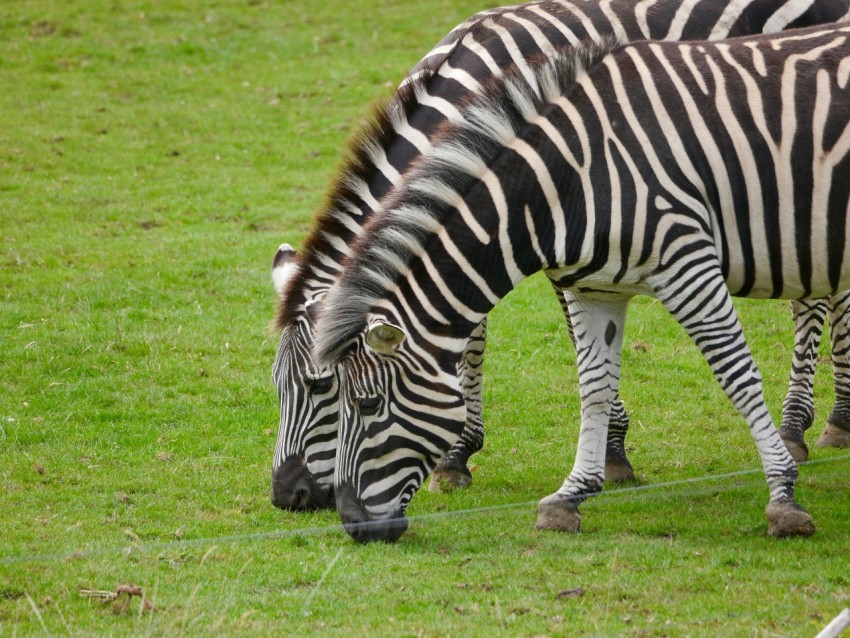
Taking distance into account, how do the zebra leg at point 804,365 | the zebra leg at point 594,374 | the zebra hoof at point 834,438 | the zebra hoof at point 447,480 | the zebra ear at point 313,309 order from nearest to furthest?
1. the zebra ear at point 313,309
2. the zebra leg at point 594,374
3. the zebra hoof at point 447,480
4. the zebra leg at point 804,365
5. the zebra hoof at point 834,438

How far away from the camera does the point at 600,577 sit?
6.61m

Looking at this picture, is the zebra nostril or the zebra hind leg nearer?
the zebra nostril

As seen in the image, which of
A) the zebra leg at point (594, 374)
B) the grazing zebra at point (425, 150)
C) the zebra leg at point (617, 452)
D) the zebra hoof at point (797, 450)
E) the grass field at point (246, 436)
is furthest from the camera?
the zebra hoof at point (797, 450)

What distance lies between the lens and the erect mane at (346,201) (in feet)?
25.1

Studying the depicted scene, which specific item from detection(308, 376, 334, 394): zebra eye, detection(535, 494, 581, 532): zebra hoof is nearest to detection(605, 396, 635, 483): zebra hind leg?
detection(535, 494, 581, 532): zebra hoof

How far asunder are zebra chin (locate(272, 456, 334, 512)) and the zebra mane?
1.09 metres

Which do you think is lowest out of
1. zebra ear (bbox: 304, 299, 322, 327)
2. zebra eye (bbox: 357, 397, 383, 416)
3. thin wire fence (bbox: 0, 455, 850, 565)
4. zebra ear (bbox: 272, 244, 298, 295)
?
thin wire fence (bbox: 0, 455, 850, 565)

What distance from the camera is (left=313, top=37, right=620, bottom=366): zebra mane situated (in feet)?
22.6

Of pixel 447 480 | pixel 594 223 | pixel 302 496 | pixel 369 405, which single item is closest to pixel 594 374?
pixel 594 223

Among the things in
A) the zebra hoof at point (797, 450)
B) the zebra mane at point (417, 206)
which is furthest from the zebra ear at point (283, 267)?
the zebra hoof at point (797, 450)

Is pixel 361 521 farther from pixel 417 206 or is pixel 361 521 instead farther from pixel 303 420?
pixel 417 206

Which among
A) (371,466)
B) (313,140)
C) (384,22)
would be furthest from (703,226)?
(384,22)

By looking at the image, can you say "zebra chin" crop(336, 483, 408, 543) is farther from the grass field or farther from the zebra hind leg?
the zebra hind leg

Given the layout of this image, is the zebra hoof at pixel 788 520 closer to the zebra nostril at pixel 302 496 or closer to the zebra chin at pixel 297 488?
the zebra chin at pixel 297 488
